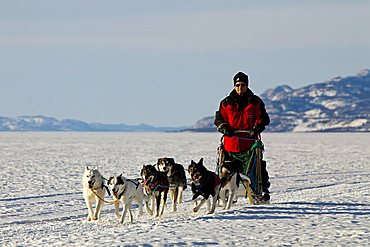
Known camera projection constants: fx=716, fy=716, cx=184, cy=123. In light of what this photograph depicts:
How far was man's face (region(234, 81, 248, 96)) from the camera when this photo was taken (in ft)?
32.1

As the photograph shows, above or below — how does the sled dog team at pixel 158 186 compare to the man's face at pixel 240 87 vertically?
below

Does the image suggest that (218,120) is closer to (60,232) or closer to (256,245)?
(60,232)

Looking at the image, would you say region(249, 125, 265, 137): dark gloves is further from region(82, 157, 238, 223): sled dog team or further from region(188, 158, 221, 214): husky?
region(188, 158, 221, 214): husky

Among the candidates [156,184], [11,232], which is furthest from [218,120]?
[11,232]

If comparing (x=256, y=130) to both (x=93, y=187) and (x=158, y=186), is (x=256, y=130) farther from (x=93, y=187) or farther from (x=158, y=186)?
(x=93, y=187)

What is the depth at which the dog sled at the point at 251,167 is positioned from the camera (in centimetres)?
996

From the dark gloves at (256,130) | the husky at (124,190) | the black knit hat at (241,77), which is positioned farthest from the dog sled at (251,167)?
the husky at (124,190)

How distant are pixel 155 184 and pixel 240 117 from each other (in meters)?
1.53

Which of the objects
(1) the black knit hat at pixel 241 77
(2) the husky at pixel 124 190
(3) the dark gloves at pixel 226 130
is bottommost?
(2) the husky at pixel 124 190

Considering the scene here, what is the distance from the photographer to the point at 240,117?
9922 mm

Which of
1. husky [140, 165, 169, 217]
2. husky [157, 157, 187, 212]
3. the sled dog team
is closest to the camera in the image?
the sled dog team

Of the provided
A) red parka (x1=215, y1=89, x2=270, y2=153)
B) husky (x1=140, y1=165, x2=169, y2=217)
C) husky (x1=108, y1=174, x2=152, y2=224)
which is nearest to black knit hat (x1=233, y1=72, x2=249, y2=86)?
red parka (x1=215, y1=89, x2=270, y2=153)

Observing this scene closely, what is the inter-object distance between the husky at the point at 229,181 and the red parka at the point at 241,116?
0.46 metres

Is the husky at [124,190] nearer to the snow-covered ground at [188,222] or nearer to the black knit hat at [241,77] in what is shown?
the snow-covered ground at [188,222]
